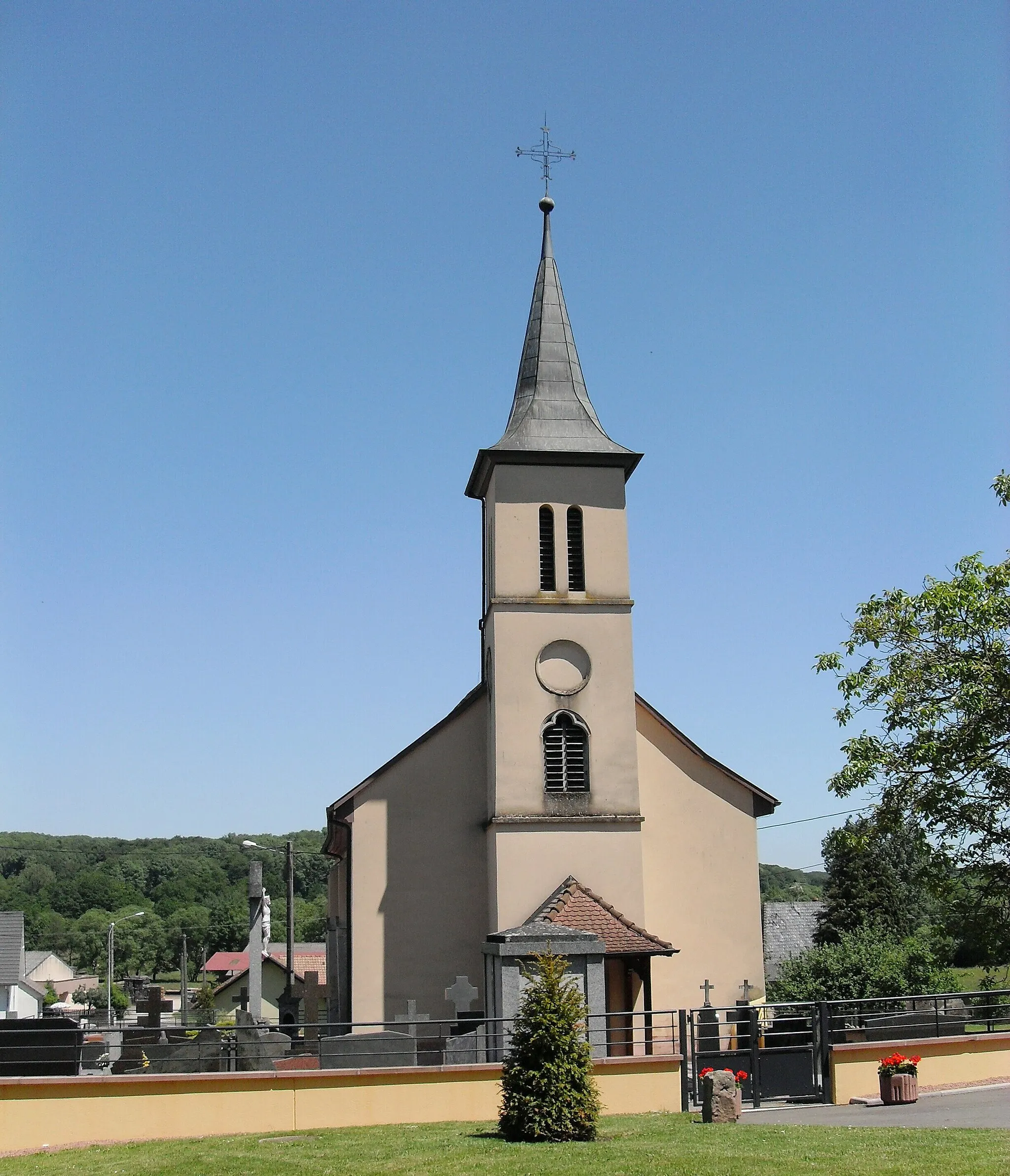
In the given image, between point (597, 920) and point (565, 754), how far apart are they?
11.4 feet

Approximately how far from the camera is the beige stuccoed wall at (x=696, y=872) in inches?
968

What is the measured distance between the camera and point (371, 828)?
24.7 meters

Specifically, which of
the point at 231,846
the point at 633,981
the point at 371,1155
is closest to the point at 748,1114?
the point at 371,1155

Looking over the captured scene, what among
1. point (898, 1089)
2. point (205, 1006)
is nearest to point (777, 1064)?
point (898, 1089)

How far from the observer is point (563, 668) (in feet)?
81.8

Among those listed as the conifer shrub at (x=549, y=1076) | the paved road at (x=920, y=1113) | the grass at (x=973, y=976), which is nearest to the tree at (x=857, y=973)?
the paved road at (x=920, y=1113)

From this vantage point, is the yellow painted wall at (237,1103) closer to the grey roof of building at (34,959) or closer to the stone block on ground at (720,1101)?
the stone block on ground at (720,1101)

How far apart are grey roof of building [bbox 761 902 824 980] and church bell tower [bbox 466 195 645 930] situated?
117 feet

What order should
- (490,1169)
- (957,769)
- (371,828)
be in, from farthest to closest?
(371,828) < (957,769) < (490,1169)

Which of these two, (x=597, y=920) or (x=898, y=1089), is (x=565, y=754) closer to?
(x=597, y=920)

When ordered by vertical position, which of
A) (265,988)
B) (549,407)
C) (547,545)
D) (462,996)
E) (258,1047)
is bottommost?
(265,988)

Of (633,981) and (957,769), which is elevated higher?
(957,769)

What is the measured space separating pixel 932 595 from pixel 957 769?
3008 millimetres

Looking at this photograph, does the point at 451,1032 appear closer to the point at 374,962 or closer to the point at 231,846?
the point at 374,962
